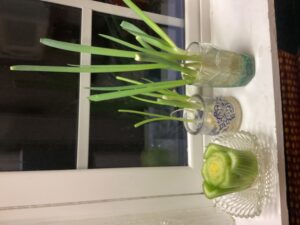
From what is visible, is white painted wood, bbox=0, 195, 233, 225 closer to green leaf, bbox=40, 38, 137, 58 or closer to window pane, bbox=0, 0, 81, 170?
window pane, bbox=0, 0, 81, 170

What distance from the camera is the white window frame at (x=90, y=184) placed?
2.49 ft

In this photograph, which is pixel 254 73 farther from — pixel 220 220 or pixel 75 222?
pixel 75 222

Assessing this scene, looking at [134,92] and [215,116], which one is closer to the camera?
[134,92]

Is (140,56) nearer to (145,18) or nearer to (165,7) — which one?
(145,18)

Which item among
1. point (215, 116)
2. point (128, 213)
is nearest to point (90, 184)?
point (128, 213)

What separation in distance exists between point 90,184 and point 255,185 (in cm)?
40

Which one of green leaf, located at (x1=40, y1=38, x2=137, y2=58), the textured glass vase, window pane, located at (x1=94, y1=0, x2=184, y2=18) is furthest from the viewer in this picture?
window pane, located at (x1=94, y1=0, x2=184, y2=18)

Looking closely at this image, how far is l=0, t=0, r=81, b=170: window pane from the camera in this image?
82cm

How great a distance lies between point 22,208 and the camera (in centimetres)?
75

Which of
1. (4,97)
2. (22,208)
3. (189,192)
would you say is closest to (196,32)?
(189,192)

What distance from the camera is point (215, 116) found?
2.95ft

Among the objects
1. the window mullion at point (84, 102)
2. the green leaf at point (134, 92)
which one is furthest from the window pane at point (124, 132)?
the green leaf at point (134, 92)

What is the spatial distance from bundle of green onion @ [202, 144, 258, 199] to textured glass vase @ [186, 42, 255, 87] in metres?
0.17

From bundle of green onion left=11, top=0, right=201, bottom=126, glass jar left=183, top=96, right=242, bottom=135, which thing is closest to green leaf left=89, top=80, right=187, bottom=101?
bundle of green onion left=11, top=0, right=201, bottom=126
